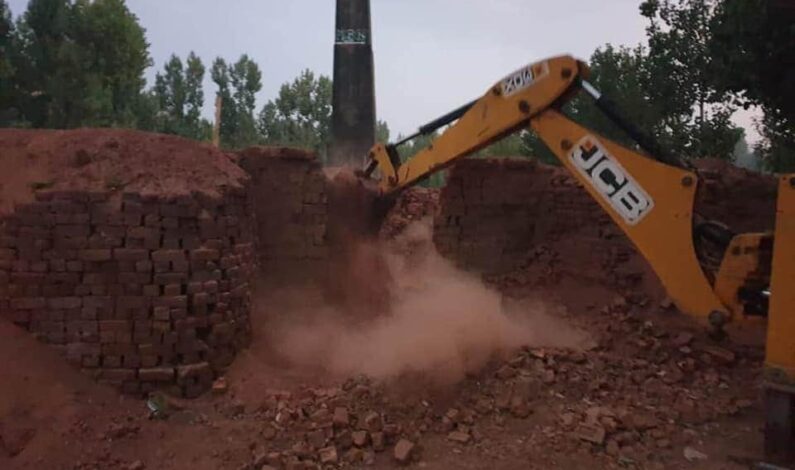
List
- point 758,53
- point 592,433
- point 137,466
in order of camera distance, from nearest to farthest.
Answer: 1. point 137,466
2. point 592,433
3. point 758,53

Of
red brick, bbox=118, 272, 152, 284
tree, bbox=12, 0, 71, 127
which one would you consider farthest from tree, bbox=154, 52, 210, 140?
red brick, bbox=118, 272, 152, 284

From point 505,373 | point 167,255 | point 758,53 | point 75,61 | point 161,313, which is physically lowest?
point 505,373

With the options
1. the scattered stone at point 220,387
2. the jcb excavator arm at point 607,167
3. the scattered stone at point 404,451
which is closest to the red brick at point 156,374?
the scattered stone at point 220,387

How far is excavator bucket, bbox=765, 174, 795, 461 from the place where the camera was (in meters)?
4.22

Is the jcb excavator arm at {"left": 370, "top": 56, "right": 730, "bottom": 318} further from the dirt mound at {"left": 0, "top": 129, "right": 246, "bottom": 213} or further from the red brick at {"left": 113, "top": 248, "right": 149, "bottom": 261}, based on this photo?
the red brick at {"left": 113, "top": 248, "right": 149, "bottom": 261}

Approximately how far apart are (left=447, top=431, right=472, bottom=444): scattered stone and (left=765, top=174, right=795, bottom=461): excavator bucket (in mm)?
2121

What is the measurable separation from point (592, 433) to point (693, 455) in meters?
0.75

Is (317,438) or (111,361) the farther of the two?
(111,361)

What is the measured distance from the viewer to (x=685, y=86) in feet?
46.6

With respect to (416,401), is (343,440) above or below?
below

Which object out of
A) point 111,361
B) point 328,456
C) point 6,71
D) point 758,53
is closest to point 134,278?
point 111,361

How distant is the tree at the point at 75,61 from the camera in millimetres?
20547

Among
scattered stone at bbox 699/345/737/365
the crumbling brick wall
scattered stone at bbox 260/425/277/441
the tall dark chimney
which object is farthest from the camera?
the tall dark chimney

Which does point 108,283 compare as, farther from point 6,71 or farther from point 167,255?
point 6,71
